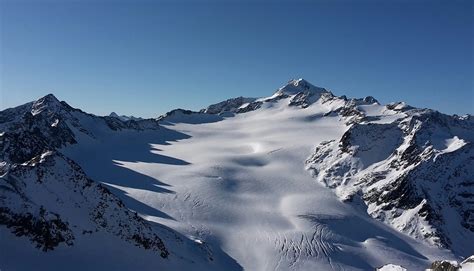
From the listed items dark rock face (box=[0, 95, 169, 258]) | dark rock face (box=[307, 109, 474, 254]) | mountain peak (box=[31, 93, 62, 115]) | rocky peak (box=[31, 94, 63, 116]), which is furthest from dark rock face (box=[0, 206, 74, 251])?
mountain peak (box=[31, 93, 62, 115])

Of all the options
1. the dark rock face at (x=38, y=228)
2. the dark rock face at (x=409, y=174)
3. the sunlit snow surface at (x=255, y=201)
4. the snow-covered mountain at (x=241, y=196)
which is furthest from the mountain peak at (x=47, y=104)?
the dark rock face at (x=38, y=228)

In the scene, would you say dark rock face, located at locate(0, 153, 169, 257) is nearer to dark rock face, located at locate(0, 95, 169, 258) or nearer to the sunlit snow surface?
dark rock face, located at locate(0, 95, 169, 258)

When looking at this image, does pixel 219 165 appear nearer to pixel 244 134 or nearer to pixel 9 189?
pixel 244 134

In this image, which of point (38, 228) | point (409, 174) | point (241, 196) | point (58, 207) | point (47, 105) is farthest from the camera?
point (47, 105)

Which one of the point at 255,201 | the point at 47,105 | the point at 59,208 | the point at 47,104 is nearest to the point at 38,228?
the point at 59,208

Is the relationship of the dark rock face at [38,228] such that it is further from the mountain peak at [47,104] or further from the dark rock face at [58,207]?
the mountain peak at [47,104]

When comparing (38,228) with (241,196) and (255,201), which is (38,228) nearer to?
(255,201)
